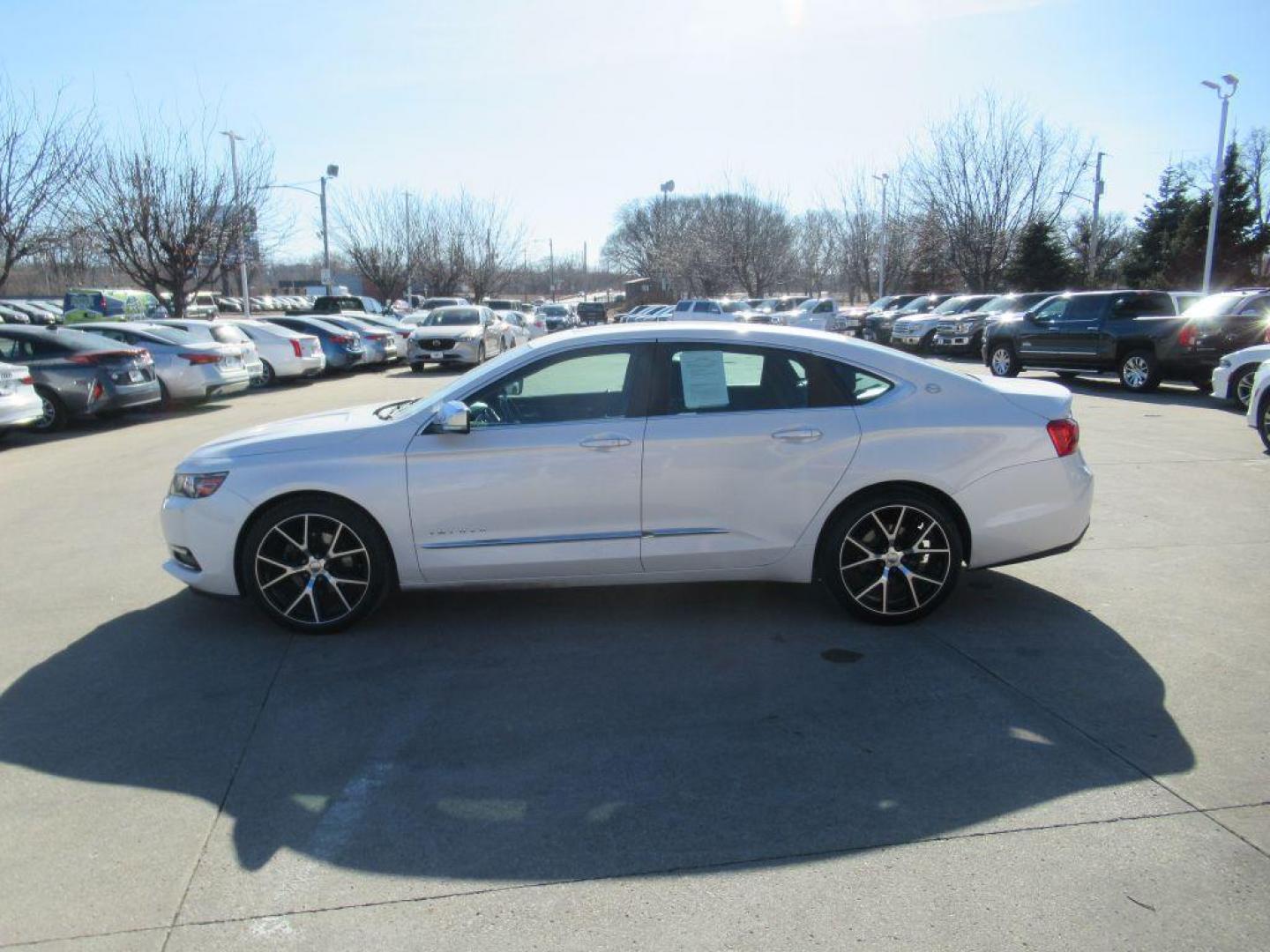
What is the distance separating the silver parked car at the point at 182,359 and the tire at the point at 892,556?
42.5 ft

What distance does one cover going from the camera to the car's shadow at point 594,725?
313cm

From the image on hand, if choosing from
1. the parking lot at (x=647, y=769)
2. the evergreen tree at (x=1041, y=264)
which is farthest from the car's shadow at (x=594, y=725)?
the evergreen tree at (x=1041, y=264)

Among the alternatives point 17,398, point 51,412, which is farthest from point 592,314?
point 17,398

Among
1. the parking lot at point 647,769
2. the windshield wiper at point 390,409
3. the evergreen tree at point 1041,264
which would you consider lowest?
A: the parking lot at point 647,769

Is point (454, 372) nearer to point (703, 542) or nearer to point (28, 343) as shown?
point (28, 343)

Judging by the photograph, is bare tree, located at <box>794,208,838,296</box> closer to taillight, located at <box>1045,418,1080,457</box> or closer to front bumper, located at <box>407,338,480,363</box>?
front bumper, located at <box>407,338,480,363</box>

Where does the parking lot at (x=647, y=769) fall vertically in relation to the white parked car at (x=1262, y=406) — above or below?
below

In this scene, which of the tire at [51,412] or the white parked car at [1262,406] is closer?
the white parked car at [1262,406]

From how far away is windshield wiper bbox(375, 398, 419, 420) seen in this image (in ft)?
17.3

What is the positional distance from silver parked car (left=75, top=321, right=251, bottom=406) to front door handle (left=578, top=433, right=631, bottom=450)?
39.9 ft

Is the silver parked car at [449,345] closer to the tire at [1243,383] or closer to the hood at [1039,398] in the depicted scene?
the tire at [1243,383]

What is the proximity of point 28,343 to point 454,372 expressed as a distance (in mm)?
12713

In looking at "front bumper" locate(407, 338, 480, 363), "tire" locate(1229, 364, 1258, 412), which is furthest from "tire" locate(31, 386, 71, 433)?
"tire" locate(1229, 364, 1258, 412)

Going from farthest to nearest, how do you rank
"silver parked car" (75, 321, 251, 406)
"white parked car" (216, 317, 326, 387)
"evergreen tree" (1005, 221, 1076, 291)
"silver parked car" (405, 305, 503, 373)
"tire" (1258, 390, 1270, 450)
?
"evergreen tree" (1005, 221, 1076, 291) → "silver parked car" (405, 305, 503, 373) → "white parked car" (216, 317, 326, 387) → "silver parked car" (75, 321, 251, 406) → "tire" (1258, 390, 1270, 450)
